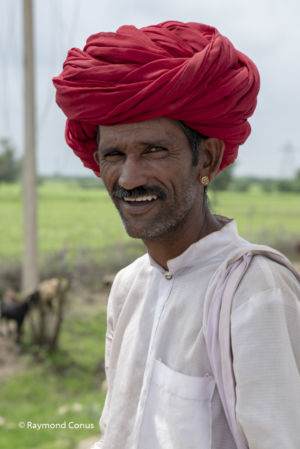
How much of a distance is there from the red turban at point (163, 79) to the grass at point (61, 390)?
3.24 metres

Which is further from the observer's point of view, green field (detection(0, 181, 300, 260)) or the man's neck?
green field (detection(0, 181, 300, 260))

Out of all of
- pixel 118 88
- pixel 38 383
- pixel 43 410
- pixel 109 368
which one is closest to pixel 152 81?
pixel 118 88

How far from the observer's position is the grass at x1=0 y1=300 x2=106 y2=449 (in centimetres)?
469

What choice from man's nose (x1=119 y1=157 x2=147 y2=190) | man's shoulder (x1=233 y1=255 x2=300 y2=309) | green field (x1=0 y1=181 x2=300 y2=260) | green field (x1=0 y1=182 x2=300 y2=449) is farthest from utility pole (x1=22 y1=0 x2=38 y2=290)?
man's shoulder (x1=233 y1=255 x2=300 y2=309)

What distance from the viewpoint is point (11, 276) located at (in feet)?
26.2

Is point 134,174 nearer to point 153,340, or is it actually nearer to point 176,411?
point 153,340

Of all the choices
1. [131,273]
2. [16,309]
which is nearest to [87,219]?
[16,309]

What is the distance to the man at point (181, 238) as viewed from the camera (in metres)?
1.20

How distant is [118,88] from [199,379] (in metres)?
0.74

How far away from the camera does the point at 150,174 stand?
140 centimetres

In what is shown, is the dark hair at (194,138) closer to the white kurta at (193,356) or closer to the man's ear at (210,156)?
the man's ear at (210,156)

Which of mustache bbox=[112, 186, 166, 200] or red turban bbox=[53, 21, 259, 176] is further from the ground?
red turban bbox=[53, 21, 259, 176]

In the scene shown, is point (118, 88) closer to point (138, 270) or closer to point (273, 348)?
point (138, 270)

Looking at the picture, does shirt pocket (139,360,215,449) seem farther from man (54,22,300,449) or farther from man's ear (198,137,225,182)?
man's ear (198,137,225,182)
